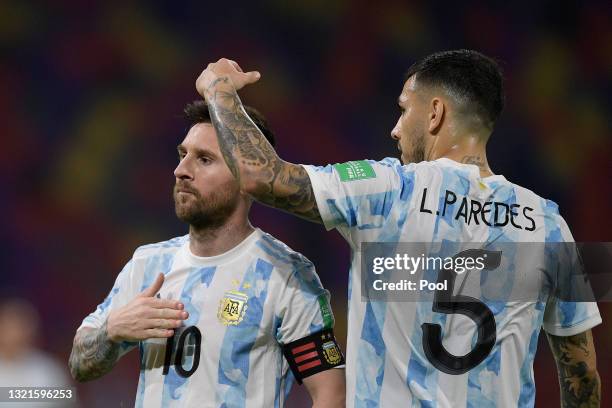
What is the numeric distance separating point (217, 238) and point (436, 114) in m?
0.89

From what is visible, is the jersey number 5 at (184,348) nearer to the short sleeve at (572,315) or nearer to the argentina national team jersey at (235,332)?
the argentina national team jersey at (235,332)

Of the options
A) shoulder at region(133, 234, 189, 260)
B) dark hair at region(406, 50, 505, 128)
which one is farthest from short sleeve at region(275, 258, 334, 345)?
dark hair at region(406, 50, 505, 128)

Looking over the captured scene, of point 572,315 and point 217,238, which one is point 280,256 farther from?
point 572,315

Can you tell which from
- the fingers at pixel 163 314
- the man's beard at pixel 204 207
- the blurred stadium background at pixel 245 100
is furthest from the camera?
the blurred stadium background at pixel 245 100

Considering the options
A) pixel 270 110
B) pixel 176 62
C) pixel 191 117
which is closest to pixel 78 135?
pixel 176 62

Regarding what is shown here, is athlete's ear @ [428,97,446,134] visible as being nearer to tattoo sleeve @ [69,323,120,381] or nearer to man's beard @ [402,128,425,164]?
man's beard @ [402,128,425,164]

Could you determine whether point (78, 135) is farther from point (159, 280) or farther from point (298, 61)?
point (159, 280)

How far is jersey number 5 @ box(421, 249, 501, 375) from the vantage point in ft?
7.39

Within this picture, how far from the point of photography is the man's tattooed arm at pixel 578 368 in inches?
100.0

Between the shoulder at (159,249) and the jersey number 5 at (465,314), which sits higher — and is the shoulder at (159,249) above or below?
above

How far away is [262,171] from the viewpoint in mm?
2139

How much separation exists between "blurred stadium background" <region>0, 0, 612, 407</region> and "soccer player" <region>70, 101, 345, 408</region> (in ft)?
9.32

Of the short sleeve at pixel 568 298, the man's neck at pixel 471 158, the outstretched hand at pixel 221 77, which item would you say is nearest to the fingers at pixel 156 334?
the outstretched hand at pixel 221 77

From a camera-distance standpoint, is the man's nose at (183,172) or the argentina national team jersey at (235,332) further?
the man's nose at (183,172)
